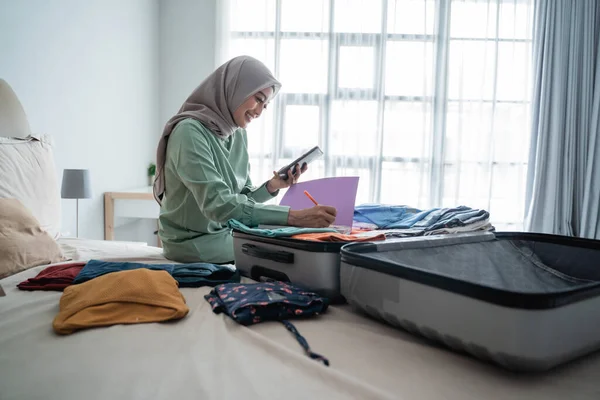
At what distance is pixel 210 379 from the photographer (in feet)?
1.69

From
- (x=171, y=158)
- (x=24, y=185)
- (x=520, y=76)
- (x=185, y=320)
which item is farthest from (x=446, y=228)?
(x=520, y=76)

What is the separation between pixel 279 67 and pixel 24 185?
232 cm

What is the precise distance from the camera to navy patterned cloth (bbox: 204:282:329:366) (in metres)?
0.67

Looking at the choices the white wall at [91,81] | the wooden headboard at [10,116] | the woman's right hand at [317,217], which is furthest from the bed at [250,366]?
the white wall at [91,81]

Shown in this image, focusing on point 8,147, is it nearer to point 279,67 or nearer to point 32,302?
point 32,302

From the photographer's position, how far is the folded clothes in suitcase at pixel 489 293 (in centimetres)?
46

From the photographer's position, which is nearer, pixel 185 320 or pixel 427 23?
pixel 185 320

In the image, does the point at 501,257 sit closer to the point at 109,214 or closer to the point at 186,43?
the point at 109,214

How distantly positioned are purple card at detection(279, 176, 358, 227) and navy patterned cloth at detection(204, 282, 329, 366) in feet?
1.18

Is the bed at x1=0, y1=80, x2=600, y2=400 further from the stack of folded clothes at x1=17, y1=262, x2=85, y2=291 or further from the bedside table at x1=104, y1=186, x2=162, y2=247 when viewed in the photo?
the bedside table at x1=104, y1=186, x2=162, y2=247

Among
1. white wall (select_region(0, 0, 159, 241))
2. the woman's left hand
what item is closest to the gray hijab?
the woman's left hand

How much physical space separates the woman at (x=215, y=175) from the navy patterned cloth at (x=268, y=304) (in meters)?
0.33

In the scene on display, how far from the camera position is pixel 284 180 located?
1.50 m

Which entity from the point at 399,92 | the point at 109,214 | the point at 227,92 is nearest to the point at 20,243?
the point at 227,92
